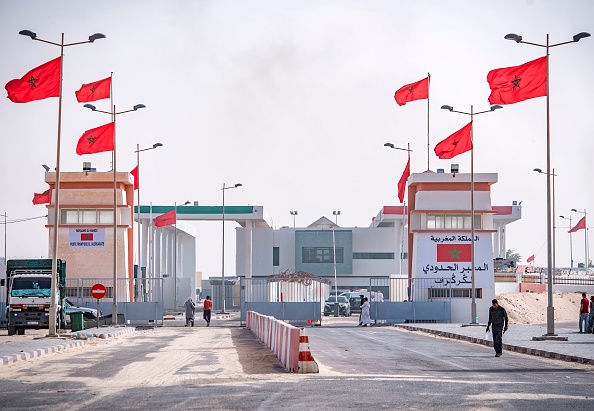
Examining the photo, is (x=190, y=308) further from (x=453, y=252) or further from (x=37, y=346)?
(x=37, y=346)

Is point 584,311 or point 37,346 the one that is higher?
point 584,311

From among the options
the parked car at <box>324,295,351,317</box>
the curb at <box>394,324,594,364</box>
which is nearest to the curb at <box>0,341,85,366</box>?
the curb at <box>394,324,594,364</box>

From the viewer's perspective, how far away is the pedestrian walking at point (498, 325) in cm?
2641

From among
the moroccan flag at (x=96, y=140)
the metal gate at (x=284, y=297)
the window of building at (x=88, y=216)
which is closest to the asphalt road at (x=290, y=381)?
the moroccan flag at (x=96, y=140)

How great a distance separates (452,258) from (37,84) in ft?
99.3

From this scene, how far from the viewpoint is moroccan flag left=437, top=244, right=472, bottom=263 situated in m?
57.2

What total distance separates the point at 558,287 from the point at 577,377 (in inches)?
2770

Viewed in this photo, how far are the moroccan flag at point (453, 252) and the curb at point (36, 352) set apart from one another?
2955cm

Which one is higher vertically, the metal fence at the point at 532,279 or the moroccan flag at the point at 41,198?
the moroccan flag at the point at 41,198

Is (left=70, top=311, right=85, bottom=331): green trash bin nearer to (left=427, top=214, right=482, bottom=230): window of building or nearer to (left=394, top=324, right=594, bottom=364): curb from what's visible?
(left=394, top=324, right=594, bottom=364): curb

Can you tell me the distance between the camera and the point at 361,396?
14.9 metres

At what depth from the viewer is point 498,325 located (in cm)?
2652

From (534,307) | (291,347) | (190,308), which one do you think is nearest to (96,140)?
(190,308)

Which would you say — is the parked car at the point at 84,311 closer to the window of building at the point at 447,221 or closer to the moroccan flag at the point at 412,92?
the moroccan flag at the point at 412,92
